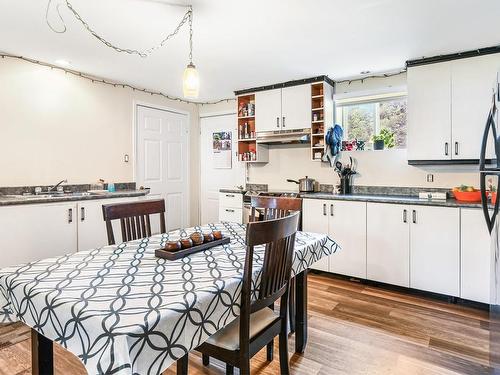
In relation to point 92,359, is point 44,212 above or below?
above

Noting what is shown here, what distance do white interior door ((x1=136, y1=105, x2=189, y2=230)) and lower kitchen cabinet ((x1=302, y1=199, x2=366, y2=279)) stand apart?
223 centimetres

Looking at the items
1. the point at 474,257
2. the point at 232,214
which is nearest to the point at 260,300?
the point at 474,257

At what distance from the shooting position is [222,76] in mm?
3777

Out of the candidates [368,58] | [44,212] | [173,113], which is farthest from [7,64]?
[368,58]

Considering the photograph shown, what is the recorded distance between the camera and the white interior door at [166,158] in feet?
14.2

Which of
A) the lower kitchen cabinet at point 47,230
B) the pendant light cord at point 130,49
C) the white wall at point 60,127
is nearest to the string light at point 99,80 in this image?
the white wall at point 60,127

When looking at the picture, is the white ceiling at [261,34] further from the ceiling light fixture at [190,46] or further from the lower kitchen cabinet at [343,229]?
the lower kitchen cabinet at [343,229]

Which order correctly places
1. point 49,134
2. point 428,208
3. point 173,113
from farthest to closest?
point 173,113 < point 49,134 < point 428,208

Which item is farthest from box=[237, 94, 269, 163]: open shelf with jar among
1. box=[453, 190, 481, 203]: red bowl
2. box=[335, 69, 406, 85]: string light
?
box=[453, 190, 481, 203]: red bowl

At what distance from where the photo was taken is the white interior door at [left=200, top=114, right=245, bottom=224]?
16.0 ft

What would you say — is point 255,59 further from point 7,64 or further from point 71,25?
point 7,64

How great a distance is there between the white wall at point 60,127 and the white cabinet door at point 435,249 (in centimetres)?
344

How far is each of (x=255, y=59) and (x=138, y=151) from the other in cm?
207

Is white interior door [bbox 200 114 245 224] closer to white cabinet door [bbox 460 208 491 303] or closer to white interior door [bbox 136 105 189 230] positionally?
white interior door [bbox 136 105 189 230]
